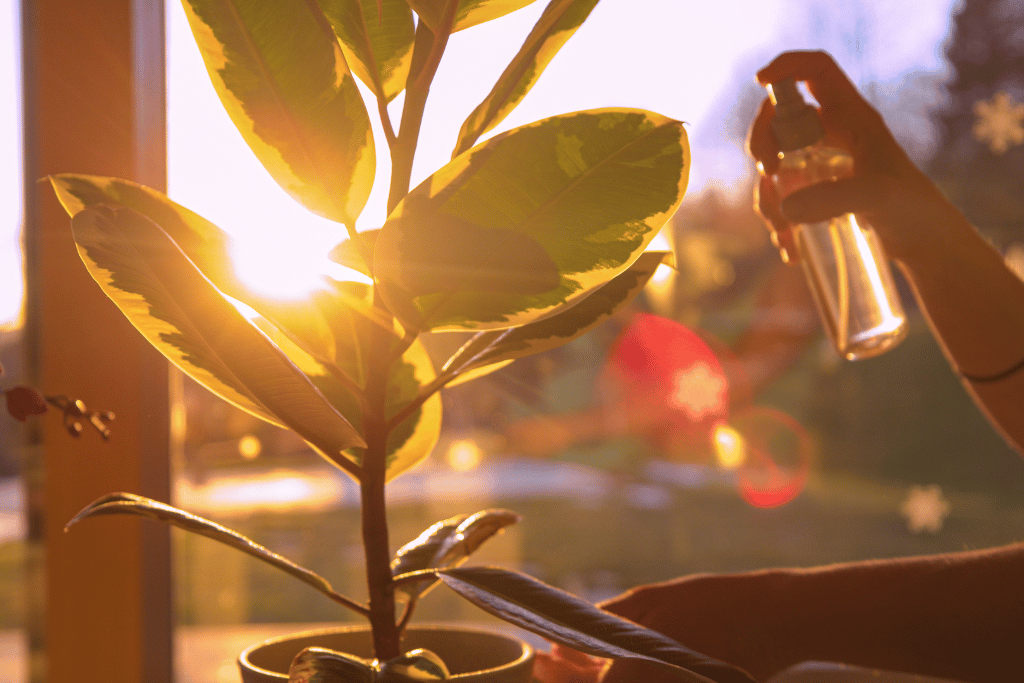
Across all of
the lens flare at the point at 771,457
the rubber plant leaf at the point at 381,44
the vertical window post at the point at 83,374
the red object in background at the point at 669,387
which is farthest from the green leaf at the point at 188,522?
the lens flare at the point at 771,457

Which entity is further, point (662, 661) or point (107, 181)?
point (107, 181)

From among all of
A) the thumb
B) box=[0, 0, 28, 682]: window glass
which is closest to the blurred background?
box=[0, 0, 28, 682]: window glass

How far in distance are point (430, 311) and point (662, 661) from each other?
167 mm

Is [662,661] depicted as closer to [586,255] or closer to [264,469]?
[586,255]

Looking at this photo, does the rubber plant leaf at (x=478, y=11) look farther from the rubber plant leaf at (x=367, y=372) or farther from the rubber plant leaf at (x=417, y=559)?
the rubber plant leaf at (x=417, y=559)

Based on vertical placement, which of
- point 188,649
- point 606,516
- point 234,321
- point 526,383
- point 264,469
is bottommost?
point 606,516

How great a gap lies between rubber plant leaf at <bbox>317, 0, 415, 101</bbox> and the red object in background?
1.46 meters

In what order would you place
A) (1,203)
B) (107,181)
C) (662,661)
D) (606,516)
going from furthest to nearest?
(606,516), (1,203), (107,181), (662,661)

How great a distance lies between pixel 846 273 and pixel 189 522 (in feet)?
1.74

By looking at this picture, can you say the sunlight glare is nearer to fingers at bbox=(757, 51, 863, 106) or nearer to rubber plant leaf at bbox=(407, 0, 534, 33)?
fingers at bbox=(757, 51, 863, 106)

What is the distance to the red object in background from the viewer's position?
6.00 feet

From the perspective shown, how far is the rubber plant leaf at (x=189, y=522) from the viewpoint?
31cm

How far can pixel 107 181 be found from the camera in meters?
0.35

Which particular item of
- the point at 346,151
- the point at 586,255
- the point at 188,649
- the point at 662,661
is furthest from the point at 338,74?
the point at 188,649
